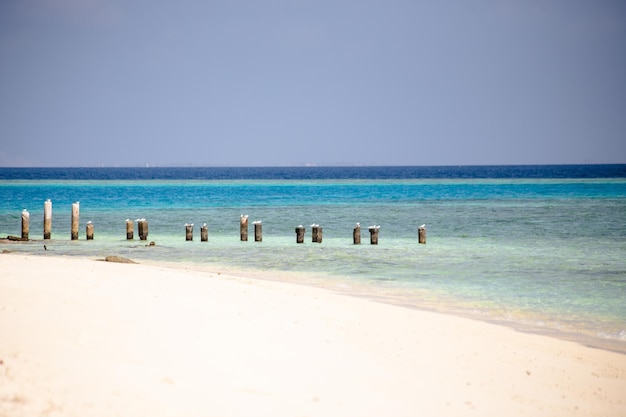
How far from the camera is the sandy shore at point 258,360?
6.93 meters

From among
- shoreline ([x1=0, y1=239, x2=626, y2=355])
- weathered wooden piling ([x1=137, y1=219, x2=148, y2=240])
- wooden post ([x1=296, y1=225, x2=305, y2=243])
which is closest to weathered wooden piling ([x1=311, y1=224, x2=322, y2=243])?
wooden post ([x1=296, y1=225, x2=305, y2=243])

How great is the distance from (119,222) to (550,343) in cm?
3157

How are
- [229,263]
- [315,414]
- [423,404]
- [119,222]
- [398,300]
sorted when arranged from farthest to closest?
1. [119,222]
2. [229,263]
3. [398,300]
4. [423,404]
5. [315,414]

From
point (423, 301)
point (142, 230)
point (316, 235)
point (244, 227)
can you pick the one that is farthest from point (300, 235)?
point (423, 301)

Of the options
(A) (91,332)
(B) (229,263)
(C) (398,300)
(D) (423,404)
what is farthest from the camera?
(B) (229,263)

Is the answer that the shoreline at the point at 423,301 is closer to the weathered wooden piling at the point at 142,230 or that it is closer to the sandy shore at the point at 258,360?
the sandy shore at the point at 258,360

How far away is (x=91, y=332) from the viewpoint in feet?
28.1

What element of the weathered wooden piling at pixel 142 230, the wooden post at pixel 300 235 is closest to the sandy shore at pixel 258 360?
the wooden post at pixel 300 235

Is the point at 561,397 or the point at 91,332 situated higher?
the point at 91,332

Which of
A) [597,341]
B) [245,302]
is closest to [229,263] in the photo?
[245,302]

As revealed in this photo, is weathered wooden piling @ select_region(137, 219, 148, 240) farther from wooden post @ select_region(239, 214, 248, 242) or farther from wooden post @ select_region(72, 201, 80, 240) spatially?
wooden post @ select_region(239, 214, 248, 242)

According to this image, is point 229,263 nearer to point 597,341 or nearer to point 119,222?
point 597,341

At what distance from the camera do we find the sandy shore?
273 inches

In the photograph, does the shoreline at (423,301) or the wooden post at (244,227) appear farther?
the wooden post at (244,227)
